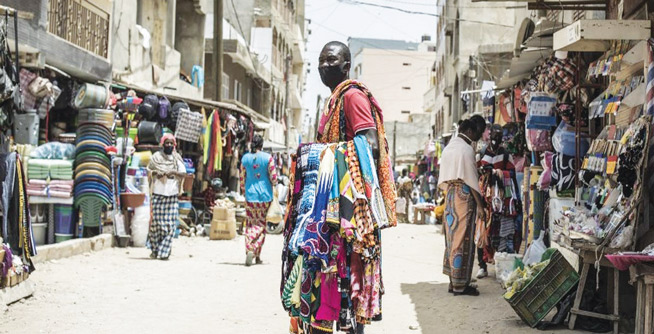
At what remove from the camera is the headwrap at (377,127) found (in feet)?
14.3

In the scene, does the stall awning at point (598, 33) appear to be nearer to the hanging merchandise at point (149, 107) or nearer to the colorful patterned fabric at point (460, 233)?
the colorful patterned fabric at point (460, 233)

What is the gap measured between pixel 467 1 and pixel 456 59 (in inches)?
122

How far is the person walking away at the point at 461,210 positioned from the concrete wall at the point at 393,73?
66882 millimetres

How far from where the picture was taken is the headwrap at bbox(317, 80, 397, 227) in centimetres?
437

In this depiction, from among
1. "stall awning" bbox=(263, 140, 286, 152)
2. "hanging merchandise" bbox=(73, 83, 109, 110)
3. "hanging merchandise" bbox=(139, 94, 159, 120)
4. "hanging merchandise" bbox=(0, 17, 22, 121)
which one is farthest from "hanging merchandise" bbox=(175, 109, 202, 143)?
"stall awning" bbox=(263, 140, 286, 152)

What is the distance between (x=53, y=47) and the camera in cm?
1098

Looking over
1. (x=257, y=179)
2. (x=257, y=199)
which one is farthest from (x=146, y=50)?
(x=257, y=199)

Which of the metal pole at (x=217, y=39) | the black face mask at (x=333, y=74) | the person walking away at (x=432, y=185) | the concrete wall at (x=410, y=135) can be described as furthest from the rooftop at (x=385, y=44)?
the black face mask at (x=333, y=74)

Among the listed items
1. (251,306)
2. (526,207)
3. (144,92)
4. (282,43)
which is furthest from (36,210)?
(282,43)

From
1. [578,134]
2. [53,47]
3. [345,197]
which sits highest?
[53,47]

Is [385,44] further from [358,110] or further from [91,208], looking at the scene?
[358,110]

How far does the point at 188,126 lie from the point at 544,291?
426 inches

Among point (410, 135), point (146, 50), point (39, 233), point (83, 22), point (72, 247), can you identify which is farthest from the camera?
point (410, 135)

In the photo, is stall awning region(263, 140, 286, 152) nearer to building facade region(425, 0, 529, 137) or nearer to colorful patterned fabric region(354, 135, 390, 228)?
building facade region(425, 0, 529, 137)
